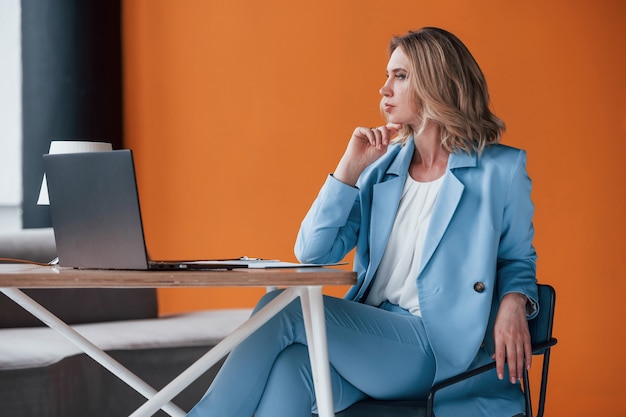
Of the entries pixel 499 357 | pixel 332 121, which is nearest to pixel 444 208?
pixel 499 357

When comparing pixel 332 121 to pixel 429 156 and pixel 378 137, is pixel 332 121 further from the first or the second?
pixel 378 137

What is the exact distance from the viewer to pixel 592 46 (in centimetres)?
457

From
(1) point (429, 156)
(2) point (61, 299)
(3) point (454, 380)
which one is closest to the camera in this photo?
(3) point (454, 380)

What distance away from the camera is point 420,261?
7.34 ft

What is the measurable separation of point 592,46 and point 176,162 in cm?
230

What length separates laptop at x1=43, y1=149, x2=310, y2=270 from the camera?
1.70 metres

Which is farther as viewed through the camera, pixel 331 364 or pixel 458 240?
pixel 458 240

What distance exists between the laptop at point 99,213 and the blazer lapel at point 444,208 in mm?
536

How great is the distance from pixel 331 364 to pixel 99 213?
651 millimetres

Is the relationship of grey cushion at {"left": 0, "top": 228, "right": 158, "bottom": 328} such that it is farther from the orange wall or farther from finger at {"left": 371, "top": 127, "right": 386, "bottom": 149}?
finger at {"left": 371, "top": 127, "right": 386, "bottom": 149}

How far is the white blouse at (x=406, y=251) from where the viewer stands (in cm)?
229

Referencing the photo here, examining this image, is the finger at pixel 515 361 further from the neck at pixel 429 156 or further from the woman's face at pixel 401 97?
the woman's face at pixel 401 97

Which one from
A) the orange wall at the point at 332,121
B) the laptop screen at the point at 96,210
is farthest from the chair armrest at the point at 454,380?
the orange wall at the point at 332,121

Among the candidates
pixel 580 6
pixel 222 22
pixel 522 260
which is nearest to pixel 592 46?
pixel 580 6
